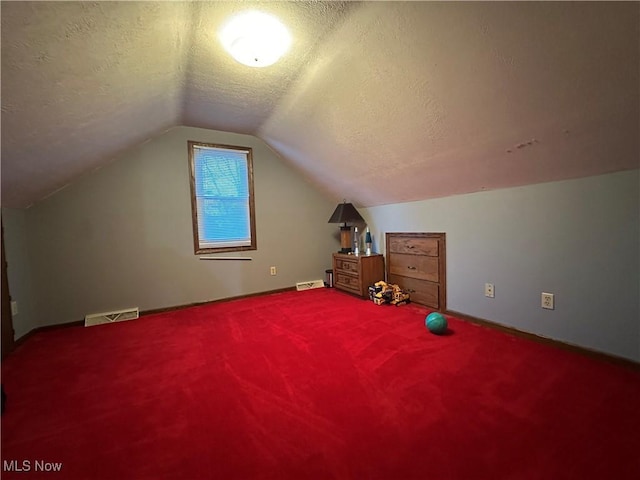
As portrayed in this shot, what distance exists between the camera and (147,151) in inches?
115

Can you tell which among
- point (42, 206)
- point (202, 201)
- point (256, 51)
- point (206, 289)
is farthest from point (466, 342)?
point (42, 206)

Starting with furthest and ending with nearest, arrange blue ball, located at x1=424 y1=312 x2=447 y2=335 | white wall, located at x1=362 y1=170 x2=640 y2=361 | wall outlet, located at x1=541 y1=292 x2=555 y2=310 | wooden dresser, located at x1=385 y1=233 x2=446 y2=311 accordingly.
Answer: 1. wooden dresser, located at x1=385 y1=233 x2=446 y2=311
2. blue ball, located at x1=424 y1=312 x2=447 y2=335
3. wall outlet, located at x1=541 y1=292 x2=555 y2=310
4. white wall, located at x1=362 y1=170 x2=640 y2=361

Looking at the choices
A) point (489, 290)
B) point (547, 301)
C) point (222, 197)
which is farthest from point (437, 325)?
point (222, 197)

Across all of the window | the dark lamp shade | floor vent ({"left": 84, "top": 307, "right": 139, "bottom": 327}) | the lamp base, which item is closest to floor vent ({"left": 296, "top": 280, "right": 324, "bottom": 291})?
the lamp base

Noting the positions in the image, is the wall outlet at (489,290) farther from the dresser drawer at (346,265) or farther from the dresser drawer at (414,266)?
the dresser drawer at (346,265)

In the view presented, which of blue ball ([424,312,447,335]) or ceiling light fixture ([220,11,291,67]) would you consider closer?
ceiling light fixture ([220,11,291,67])

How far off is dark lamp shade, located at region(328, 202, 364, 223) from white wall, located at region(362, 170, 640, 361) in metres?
1.20

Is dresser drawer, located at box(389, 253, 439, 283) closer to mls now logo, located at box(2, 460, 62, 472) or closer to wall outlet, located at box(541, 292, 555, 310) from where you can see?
wall outlet, located at box(541, 292, 555, 310)

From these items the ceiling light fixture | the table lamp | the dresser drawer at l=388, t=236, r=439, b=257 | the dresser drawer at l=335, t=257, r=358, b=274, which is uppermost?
the ceiling light fixture

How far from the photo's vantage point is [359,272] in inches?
129

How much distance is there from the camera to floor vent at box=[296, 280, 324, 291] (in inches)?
151

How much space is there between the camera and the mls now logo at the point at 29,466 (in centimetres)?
102

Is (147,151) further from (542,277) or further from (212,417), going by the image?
(542,277)

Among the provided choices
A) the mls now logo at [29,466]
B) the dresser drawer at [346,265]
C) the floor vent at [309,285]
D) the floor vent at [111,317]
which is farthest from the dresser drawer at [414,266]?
the floor vent at [111,317]
